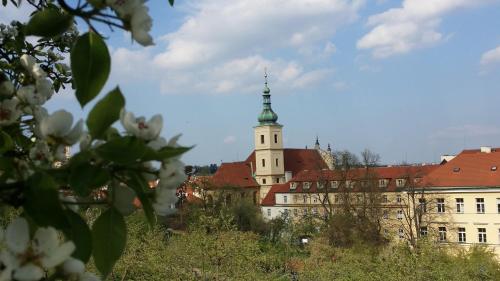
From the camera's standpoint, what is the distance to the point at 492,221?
2480 cm

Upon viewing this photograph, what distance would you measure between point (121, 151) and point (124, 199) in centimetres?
11

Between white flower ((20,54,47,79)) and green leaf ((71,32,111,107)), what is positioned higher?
white flower ((20,54,47,79))

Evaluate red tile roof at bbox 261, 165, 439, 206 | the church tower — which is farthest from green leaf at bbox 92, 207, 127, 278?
the church tower

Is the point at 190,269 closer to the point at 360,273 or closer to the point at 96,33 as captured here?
the point at 360,273

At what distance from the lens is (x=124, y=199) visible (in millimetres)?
655

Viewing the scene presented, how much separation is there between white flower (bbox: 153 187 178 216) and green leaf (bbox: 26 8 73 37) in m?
0.26

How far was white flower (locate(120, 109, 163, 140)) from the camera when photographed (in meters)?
0.60

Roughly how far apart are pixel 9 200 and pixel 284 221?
3234 cm

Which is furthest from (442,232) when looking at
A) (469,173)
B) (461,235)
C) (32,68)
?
(32,68)

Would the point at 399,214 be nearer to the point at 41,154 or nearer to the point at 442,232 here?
the point at 442,232

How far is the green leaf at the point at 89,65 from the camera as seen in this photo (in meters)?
0.65

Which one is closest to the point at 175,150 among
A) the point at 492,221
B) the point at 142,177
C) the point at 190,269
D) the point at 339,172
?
the point at 142,177

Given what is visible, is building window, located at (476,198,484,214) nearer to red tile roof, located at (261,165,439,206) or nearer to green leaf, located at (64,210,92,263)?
red tile roof, located at (261,165,439,206)

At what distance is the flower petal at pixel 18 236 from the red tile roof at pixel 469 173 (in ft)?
89.4
